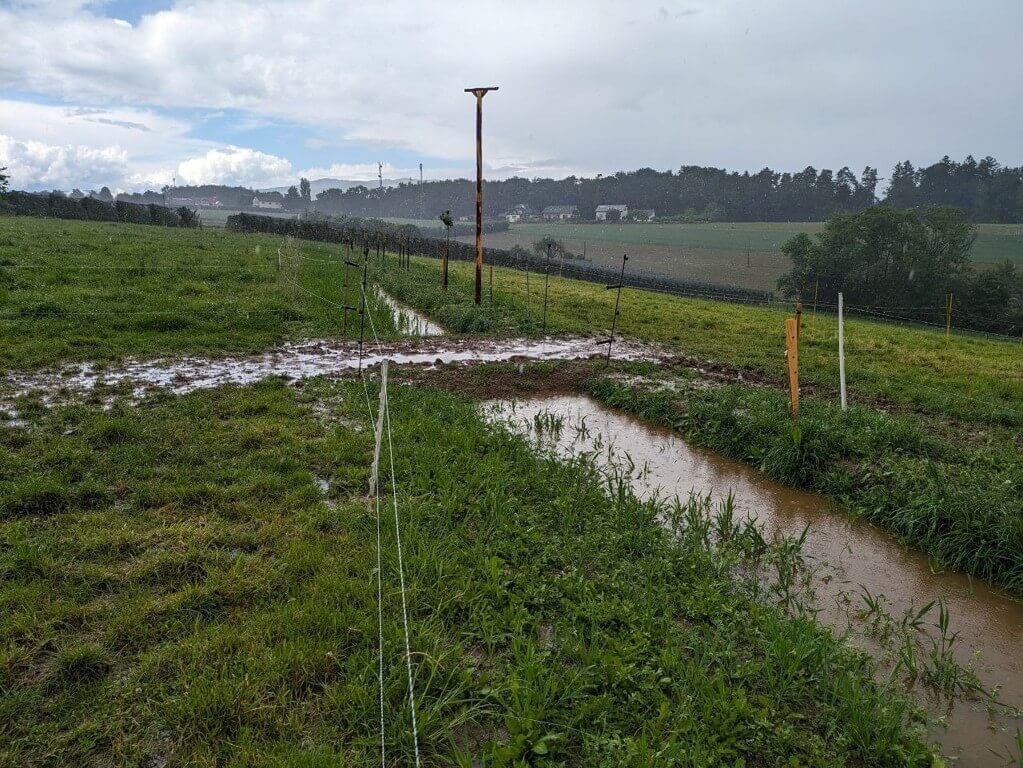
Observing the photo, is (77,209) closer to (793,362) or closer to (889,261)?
(793,362)

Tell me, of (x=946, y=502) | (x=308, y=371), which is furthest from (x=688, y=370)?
(x=308, y=371)

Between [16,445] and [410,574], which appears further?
[16,445]

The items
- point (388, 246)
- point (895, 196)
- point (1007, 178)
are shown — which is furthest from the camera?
point (895, 196)

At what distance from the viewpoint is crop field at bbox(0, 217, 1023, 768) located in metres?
3.10

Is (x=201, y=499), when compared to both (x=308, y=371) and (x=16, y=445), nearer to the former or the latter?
(x=16, y=445)

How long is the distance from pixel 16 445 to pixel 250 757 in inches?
206

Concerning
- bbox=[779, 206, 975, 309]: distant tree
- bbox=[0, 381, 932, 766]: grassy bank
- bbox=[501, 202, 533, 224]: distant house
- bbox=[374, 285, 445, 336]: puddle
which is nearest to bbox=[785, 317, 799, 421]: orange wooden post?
bbox=[0, 381, 932, 766]: grassy bank

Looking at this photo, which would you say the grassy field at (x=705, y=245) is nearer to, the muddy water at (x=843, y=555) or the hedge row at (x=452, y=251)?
the hedge row at (x=452, y=251)

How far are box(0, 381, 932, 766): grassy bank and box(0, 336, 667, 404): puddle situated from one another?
280cm

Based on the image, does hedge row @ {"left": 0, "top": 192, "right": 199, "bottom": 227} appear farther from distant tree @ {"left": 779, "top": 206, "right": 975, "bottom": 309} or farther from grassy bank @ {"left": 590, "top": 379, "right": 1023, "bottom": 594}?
grassy bank @ {"left": 590, "top": 379, "right": 1023, "bottom": 594}

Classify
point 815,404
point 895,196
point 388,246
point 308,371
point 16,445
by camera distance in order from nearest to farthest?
point 16,445, point 815,404, point 308,371, point 388,246, point 895,196

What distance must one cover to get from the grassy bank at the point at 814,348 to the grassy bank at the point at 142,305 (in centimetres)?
426

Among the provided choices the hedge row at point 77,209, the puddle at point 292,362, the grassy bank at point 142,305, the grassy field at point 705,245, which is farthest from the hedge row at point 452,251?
the puddle at point 292,362

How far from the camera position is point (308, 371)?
33.9 feet
